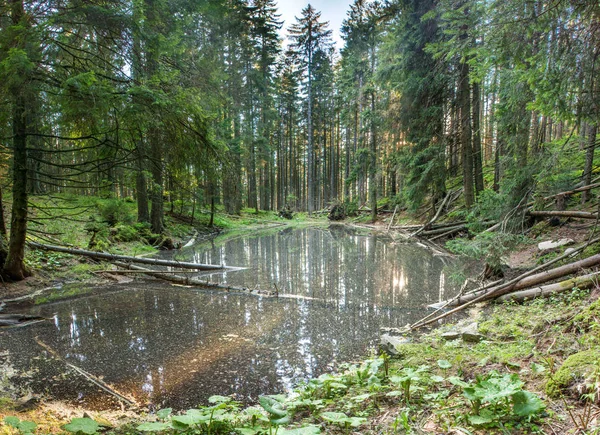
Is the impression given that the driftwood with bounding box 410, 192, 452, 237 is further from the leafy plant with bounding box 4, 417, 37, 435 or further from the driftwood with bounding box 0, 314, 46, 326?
the leafy plant with bounding box 4, 417, 37, 435

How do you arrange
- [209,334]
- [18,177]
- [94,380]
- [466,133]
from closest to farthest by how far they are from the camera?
[94,380]
[209,334]
[18,177]
[466,133]

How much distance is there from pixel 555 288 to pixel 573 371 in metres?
2.35

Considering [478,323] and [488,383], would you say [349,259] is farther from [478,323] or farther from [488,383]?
[488,383]

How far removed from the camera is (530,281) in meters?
4.45

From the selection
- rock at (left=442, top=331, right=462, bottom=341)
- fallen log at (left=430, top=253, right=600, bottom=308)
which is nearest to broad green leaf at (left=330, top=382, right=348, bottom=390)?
rock at (left=442, top=331, right=462, bottom=341)

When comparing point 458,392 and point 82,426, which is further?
point 458,392

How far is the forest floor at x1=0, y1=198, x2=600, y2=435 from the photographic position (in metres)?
1.79

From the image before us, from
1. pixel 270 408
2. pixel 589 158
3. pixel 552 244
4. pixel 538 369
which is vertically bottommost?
pixel 270 408

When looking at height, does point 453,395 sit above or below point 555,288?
below

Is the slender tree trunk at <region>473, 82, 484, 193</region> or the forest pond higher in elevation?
the slender tree trunk at <region>473, 82, 484, 193</region>

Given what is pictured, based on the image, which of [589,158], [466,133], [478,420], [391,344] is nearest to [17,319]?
[391,344]

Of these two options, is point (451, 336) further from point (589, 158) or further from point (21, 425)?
point (589, 158)

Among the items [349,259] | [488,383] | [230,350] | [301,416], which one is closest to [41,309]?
[230,350]

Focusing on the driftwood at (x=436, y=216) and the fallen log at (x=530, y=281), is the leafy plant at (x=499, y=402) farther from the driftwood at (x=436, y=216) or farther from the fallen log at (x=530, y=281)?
the driftwood at (x=436, y=216)
